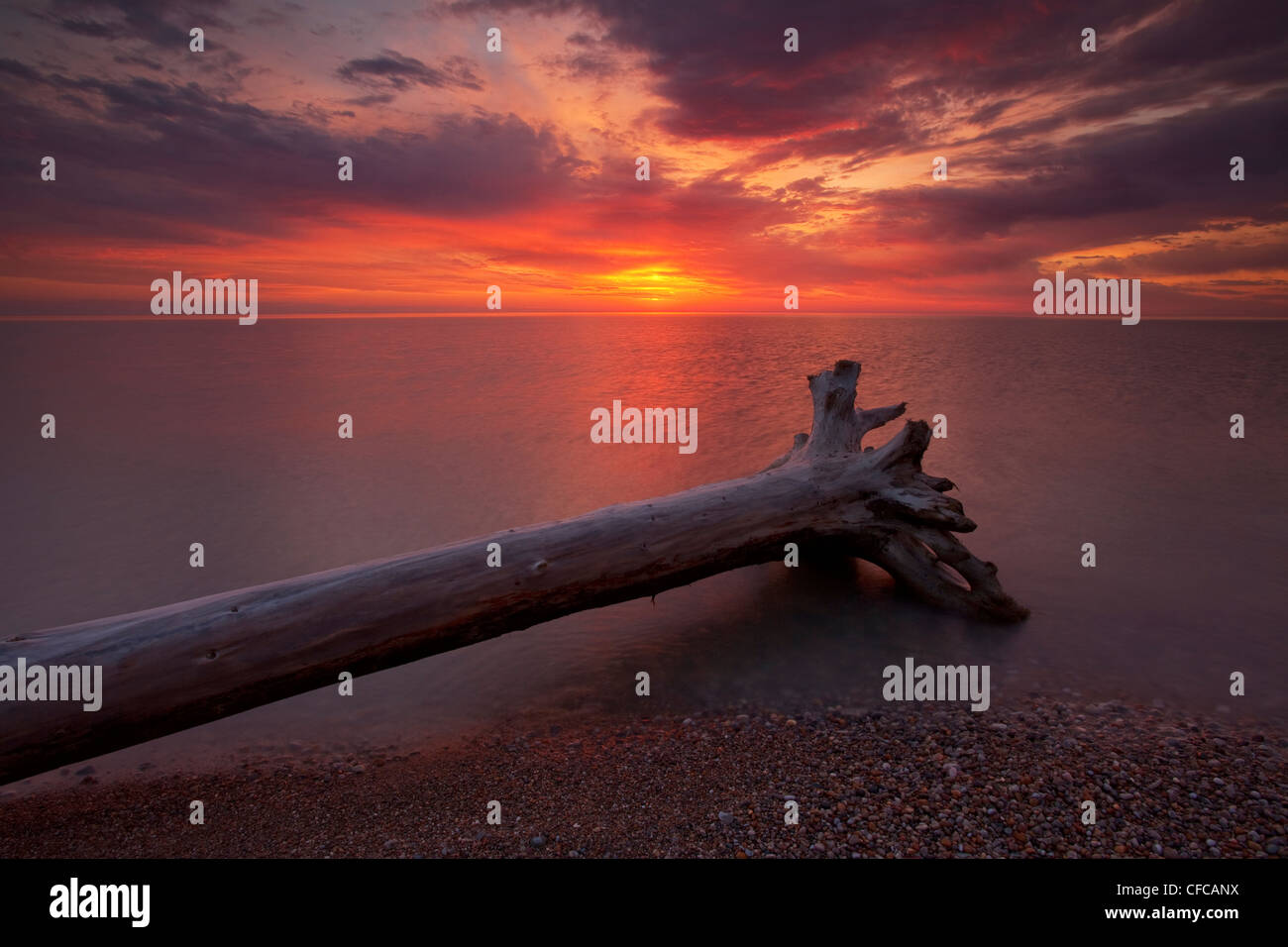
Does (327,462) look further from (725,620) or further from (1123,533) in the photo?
(1123,533)

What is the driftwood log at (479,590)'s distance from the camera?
10.6ft

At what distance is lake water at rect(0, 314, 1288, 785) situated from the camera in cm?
450

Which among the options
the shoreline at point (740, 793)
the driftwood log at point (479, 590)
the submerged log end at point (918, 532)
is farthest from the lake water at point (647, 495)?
the driftwood log at point (479, 590)

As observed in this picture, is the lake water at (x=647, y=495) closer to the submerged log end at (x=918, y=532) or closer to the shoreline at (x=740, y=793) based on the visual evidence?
the submerged log end at (x=918, y=532)

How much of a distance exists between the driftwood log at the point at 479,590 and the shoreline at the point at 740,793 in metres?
0.50

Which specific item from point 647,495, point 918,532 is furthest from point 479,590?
point 647,495

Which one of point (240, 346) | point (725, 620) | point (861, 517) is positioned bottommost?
point (725, 620)

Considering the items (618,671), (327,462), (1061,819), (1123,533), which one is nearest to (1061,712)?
(1061,819)

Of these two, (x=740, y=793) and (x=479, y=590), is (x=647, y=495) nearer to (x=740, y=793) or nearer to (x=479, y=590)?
(x=479, y=590)

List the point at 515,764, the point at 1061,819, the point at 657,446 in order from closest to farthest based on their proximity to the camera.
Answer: the point at 1061,819, the point at 515,764, the point at 657,446

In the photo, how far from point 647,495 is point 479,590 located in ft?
16.8

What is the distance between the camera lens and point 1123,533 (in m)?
7.22

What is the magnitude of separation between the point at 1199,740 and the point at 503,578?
4.03 metres

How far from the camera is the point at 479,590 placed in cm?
400
